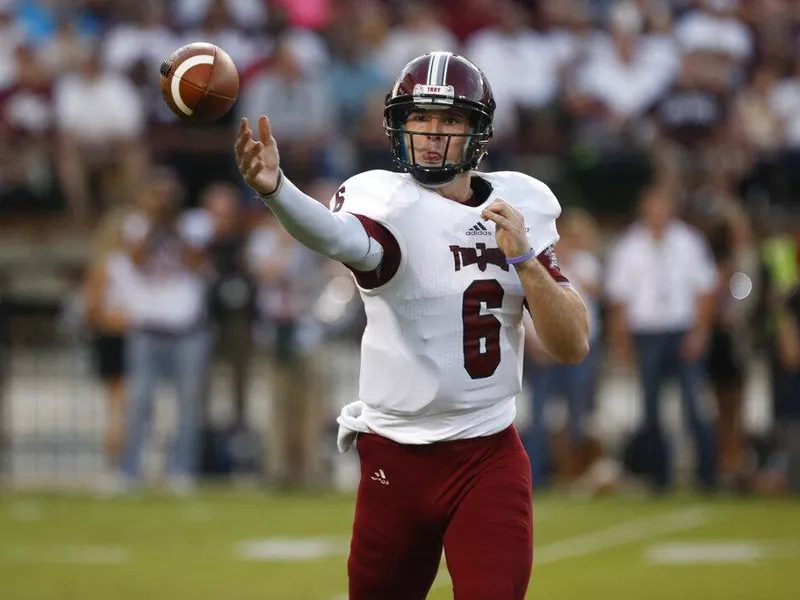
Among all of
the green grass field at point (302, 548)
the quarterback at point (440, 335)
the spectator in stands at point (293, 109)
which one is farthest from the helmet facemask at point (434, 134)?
the spectator in stands at point (293, 109)

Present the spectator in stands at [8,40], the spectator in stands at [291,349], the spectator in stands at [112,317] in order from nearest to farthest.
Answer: the spectator in stands at [112,317] < the spectator in stands at [291,349] < the spectator in stands at [8,40]

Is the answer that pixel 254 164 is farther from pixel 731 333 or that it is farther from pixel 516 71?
pixel 516 71

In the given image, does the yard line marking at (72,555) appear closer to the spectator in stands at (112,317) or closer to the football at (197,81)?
the spectator in stands at (112,317)

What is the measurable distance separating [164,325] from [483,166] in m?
2.86

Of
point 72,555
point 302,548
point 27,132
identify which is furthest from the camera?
point 27,132

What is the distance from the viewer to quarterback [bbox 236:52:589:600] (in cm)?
443

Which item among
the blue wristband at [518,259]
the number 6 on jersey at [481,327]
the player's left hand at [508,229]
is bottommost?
the number 6 on jersey at [481,327]

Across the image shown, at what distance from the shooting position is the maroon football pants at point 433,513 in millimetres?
4379

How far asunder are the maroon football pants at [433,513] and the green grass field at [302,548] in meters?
3.10

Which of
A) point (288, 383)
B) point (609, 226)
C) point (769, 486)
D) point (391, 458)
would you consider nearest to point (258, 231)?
point (288, 383)

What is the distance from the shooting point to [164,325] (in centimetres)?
1163

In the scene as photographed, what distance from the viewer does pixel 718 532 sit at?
9594mm

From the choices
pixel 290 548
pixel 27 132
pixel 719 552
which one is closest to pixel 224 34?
pixel 27 132

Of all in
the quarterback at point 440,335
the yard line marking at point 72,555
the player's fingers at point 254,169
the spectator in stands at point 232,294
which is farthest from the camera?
the spectator in stands at point 232,294
